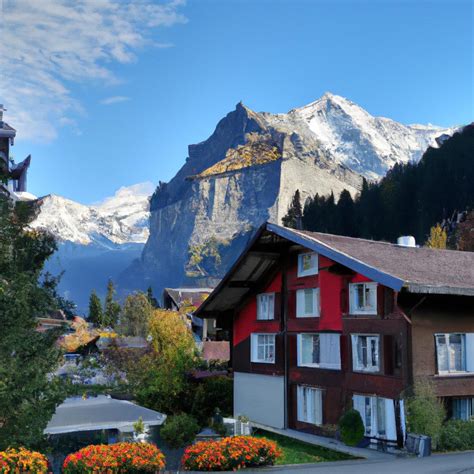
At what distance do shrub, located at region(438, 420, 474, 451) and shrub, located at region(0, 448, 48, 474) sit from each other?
1454cm

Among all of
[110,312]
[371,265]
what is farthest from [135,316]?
[371,265]

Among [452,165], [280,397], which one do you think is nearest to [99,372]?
[280,397]

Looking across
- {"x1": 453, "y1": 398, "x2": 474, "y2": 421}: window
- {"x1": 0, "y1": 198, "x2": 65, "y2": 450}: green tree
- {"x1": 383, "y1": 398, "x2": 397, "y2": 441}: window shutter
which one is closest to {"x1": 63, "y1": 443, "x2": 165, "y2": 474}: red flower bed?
{"x1": 0, "y1": 198, "x2": 65, "y2": 450}: green tree

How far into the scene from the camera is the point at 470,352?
987 inches

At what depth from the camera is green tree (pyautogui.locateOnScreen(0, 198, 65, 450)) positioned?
56.6 ft

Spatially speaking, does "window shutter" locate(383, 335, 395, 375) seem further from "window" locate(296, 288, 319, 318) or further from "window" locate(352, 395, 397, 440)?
"window" locate(296, 288, 319, 318)

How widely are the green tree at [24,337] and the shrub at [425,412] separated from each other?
12.8 m

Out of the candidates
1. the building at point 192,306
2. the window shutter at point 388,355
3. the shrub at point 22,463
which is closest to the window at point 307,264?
the window shutter at point 388,355

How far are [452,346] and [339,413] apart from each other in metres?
5.88

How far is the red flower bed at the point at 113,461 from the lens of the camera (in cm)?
1539

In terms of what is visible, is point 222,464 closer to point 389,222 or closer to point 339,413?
point 339,413

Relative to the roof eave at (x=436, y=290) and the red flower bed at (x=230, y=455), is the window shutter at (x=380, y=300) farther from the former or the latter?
the red flower bed at (x=230, y=455)

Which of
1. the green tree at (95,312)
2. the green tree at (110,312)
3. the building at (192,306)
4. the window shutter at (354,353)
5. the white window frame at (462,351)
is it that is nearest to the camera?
the white window frame at (462,351)

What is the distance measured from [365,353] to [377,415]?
102 inches
